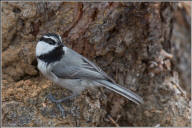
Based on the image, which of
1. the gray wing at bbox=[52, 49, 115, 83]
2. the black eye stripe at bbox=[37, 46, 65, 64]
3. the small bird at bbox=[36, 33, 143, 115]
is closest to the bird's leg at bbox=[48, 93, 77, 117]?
the small bird at bbox=[36, 33, 143, 115]

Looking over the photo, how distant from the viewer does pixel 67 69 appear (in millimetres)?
2631

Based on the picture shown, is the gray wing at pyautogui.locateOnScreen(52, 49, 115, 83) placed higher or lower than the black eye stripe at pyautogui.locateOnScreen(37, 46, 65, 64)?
lower

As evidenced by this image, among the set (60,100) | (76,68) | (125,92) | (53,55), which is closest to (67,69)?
(76,68)

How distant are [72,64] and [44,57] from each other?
283mm

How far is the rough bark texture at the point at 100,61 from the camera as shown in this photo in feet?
8.54

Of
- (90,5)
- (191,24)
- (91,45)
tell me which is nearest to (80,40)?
(91,45)

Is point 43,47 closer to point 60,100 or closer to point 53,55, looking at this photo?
point 53,55

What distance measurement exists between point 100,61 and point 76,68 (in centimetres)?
36

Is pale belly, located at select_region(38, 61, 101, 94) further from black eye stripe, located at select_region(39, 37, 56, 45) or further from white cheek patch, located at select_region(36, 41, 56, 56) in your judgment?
black eye stripe, located at select_region(39, 37, 56, 45)

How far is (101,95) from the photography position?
114 inches

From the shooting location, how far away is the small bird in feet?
8.45

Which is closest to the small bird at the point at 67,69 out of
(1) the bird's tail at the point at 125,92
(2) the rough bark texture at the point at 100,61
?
(1) the bird's tail at the point at 125,92

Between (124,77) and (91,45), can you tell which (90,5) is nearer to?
(91,45)

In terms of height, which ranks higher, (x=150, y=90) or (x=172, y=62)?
(x=172, y=62)
